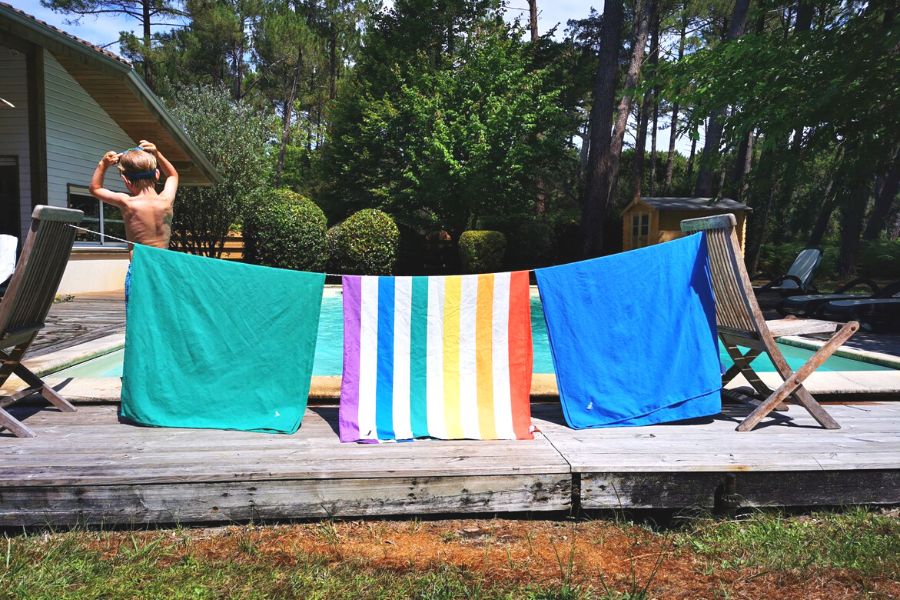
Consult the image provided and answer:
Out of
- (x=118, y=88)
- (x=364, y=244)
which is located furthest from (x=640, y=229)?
(x=118, y=88)

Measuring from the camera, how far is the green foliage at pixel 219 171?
18359 mm

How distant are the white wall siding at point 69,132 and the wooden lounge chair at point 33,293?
970 centimetres

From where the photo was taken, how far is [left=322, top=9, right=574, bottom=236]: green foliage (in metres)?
18.3

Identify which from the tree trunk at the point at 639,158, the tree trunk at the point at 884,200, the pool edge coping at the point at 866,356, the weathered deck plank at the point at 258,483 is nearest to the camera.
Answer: the weathered deck plank at the point at 258,483

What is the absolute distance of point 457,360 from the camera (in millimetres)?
3533

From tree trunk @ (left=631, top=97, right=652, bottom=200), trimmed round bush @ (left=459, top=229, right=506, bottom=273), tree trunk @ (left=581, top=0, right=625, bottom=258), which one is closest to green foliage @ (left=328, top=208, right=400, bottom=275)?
trimmed round bush @ (left=459, top=229, right=506, bottom=273)

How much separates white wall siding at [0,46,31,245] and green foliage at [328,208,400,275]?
7.21 metres

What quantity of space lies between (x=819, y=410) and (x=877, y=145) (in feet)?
26.4

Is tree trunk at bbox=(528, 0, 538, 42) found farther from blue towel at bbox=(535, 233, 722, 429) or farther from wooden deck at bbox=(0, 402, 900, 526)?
wooden deck at bbox=(0, 402, 900, 526)

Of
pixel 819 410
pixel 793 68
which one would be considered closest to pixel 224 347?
pixel 819 410

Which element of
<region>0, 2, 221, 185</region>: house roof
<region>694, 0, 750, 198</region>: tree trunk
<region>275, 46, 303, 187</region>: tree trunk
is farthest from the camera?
<region>275, 46, 303, 187</region>: tree trunk

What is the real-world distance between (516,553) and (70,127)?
46.7 ft

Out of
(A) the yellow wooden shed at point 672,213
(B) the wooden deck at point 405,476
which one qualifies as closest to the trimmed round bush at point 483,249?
(A) the yellow wooden shed at point 672,213

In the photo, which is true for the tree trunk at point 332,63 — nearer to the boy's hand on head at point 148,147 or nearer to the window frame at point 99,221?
the window frame at point 99,221
